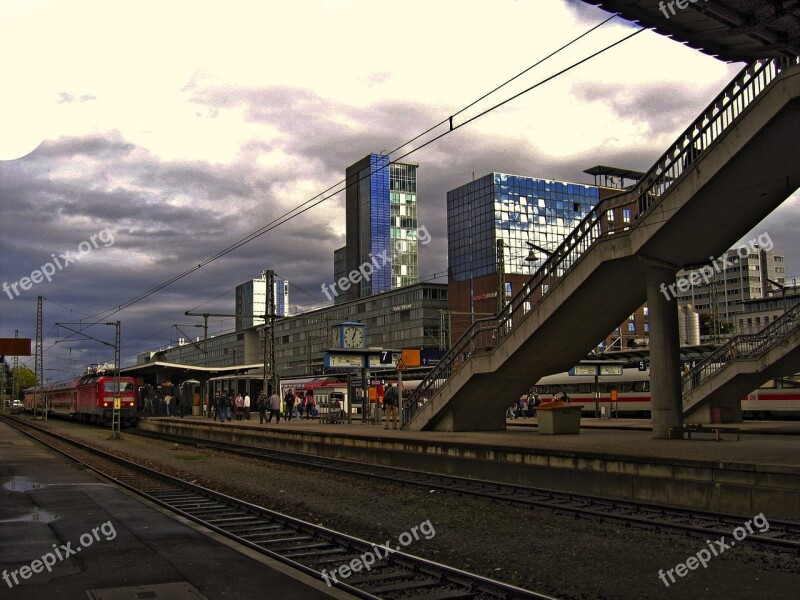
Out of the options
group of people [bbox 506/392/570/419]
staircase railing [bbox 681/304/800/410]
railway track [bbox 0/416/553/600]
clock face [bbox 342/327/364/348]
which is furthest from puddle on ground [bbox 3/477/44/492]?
group of people [bbox 506/392/570/419]

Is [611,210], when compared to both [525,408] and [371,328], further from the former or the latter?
[371,328]

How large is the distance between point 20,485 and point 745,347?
2300 centimetres

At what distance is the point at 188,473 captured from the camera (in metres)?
21.0

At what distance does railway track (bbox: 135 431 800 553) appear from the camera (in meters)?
10.7

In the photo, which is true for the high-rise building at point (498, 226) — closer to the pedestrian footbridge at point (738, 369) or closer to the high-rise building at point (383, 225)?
the high-rise building at point (383, 225)

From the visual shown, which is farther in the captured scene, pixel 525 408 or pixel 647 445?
pixel 525 408

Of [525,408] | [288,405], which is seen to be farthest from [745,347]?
[288,405]

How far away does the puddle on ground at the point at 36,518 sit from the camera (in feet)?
40.7

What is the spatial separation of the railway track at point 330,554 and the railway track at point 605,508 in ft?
12.8

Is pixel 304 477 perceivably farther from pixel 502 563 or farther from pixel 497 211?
pixel 497 211

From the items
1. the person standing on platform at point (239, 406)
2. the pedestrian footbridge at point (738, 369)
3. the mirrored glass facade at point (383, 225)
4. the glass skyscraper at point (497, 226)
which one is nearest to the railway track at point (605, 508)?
the pedestrian footbridge at point (738, 369)

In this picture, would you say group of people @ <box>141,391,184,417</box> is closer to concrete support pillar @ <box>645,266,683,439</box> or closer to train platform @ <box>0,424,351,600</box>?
train platform @ <box>0,424,351,600</box>

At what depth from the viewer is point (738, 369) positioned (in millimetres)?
26766

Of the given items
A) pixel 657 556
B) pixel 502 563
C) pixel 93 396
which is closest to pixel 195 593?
pixel 502 563
